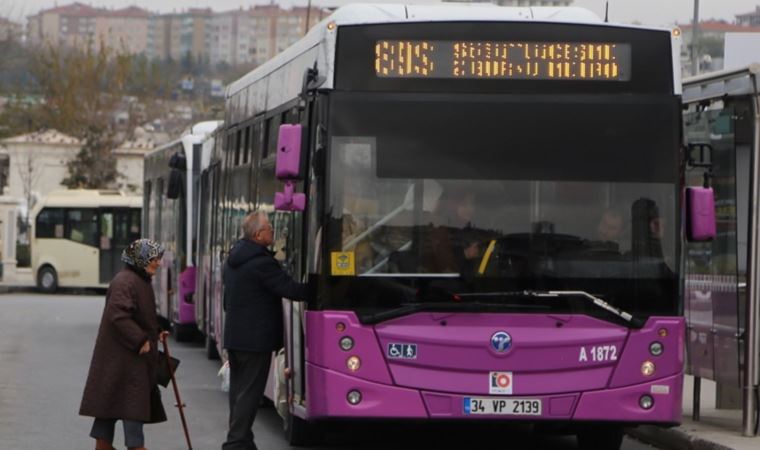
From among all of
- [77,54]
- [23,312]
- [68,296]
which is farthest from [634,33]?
[77,54]

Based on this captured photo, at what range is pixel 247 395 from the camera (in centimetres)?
1175

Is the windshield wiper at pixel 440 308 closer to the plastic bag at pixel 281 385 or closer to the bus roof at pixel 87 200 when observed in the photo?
the plastic bag at pixel 281 385

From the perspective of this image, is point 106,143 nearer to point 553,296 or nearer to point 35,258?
point 35,258

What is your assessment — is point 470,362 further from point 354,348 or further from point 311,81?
point 311,81

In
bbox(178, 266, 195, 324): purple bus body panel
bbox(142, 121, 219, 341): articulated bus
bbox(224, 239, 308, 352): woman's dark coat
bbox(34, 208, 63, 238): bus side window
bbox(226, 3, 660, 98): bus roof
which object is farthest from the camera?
bbox(34, 208, 63, 238): bus side window

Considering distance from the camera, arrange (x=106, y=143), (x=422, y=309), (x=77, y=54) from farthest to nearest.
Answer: (x=77, y=54) < (x=106, y=143) < (x=422, y=309)

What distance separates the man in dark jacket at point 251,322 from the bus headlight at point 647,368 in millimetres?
2468

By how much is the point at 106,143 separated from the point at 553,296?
72.9 m

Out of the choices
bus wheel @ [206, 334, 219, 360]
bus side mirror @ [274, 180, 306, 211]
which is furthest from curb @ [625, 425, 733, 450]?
bus wheel @ [206, 334, 219, 360]

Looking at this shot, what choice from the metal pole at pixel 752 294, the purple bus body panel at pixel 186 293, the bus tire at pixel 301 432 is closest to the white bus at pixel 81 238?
the purple bus body panel at pixel 186 293

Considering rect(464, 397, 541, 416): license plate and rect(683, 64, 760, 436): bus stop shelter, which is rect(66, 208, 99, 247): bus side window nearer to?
rect(683, 64, 760, 436): bus stop shelter

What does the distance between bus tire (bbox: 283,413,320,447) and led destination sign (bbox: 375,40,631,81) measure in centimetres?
297

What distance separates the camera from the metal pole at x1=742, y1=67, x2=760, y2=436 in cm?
1280

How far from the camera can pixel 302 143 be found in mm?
11312
